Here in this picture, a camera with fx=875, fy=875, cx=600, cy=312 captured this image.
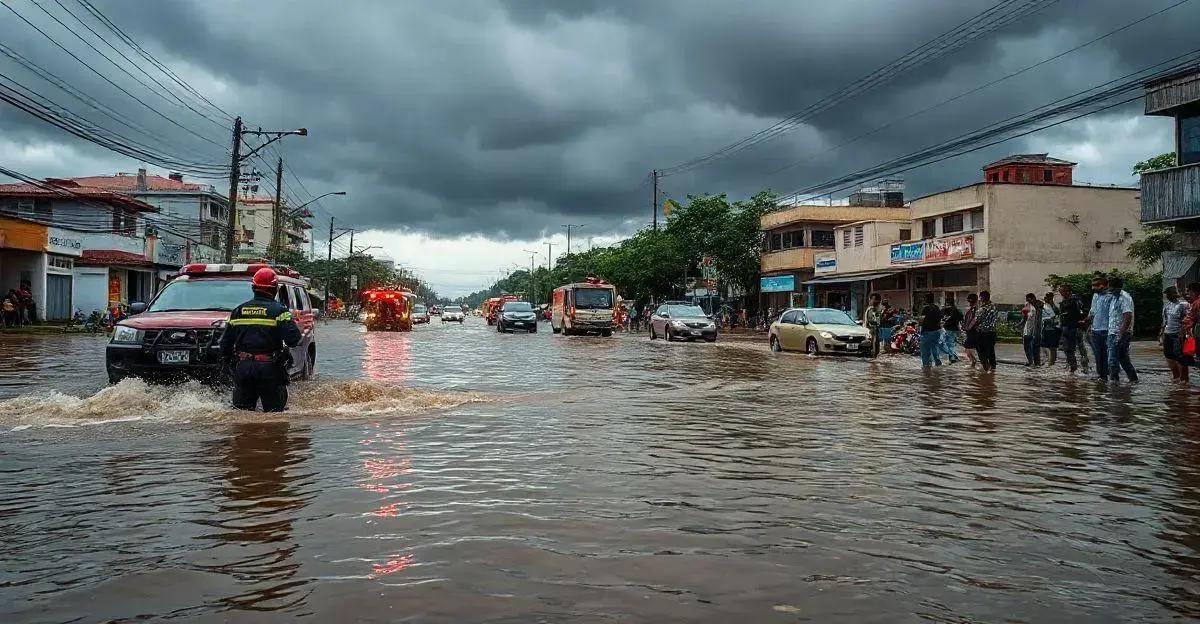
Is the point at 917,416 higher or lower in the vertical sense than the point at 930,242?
lower

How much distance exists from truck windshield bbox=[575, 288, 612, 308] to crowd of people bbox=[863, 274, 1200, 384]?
19.7 metres

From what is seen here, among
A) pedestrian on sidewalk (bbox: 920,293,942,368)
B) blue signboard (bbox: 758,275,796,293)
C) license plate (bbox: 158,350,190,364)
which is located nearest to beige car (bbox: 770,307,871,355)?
pedestrian on sidewalk (bbox: 920,293,942,368)

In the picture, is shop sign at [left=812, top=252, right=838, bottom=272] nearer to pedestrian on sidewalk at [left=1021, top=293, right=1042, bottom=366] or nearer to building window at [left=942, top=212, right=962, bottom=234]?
building window at [left=942, top=212, right=962, bottom=234]

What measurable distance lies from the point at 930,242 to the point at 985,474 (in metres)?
34.5

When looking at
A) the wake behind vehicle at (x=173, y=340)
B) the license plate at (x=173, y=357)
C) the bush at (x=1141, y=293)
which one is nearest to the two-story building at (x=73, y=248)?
the wake behind vehicle at (x=173, y=340)

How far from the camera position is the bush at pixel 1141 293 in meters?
32.8

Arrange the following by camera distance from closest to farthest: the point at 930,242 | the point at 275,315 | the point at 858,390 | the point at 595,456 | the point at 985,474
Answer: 1. the point at 985,474
2. the point at 595,456
3. the point at 275,315
4. the point at 858,390
5. the point at 930,242

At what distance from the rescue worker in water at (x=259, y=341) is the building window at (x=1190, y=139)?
25978 mm

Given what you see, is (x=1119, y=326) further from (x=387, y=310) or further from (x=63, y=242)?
(x=63, y=242)

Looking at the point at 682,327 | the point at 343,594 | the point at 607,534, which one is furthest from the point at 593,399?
the point at 682,327

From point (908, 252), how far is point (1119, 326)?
26.5m

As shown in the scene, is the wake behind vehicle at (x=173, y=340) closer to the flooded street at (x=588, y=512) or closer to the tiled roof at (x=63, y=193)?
the flooded street at (x=588, y=512)

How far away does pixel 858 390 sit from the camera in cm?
1402

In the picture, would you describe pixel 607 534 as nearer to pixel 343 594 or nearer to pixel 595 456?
pixel 343 594
